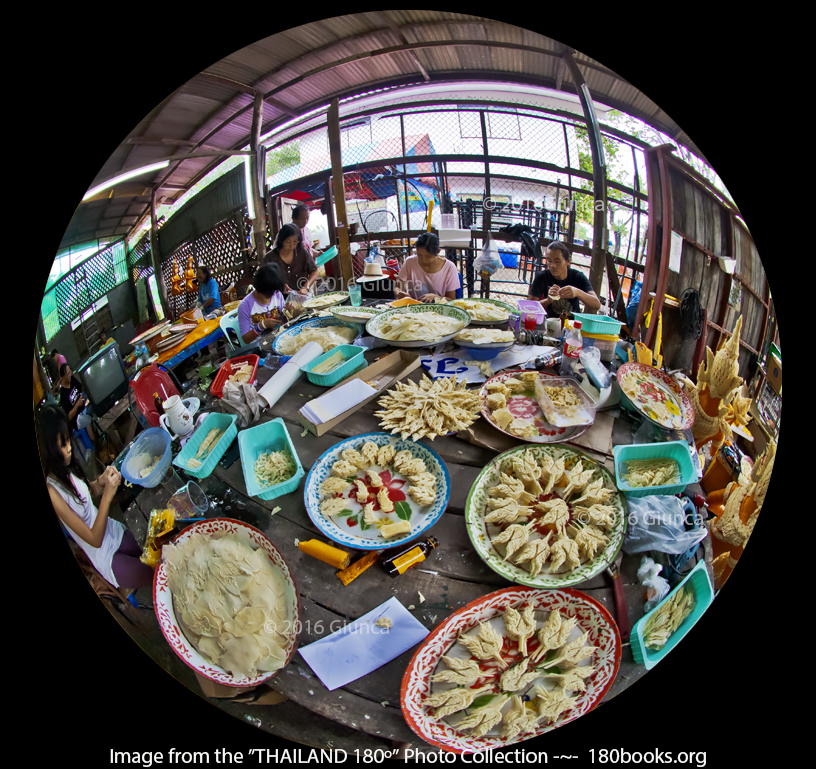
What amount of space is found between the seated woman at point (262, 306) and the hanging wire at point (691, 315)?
1775 millimetres

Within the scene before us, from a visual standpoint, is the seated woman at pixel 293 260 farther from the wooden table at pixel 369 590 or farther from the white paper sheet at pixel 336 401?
the wooden table at pixel 369 590

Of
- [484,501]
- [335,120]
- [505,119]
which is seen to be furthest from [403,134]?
[484,501]

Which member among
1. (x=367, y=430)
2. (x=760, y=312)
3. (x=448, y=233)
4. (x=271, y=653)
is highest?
(x=448, y=233)

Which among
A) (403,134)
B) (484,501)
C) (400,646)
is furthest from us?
(403,134)

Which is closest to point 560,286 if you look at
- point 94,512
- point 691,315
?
point 691,315

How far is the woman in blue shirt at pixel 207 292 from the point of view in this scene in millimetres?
1986

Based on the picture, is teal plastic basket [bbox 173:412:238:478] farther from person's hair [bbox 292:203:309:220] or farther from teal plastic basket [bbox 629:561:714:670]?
teal plastic basket [bbox 629:561:714:670]

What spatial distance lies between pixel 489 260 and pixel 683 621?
1769mm

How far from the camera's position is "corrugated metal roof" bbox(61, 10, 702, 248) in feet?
6.53

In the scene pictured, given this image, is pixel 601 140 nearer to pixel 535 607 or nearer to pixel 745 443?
pixel 745 443

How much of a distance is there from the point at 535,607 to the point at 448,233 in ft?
5.09

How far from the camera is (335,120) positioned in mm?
1993

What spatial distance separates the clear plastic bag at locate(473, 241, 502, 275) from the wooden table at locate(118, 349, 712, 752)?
2.57 ft

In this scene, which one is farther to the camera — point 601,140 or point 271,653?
point 601,140
